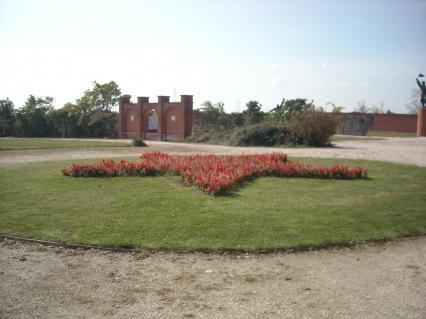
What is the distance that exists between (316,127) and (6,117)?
118 ft

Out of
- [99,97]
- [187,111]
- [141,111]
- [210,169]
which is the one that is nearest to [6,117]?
[99,97]

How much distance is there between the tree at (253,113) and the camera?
105ft

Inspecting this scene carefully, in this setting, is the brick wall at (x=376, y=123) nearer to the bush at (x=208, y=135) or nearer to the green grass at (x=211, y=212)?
the bush at (x=208, y=135)

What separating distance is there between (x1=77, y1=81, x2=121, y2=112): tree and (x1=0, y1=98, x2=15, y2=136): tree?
25.6 ft

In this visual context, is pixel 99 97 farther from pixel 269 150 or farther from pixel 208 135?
pixel 269 150

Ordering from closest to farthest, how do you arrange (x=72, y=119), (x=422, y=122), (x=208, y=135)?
(x=208, y=135), (x=422, y=122), (x=72, y=119)

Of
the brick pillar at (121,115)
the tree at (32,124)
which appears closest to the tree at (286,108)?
the brick pillar at (121,115)

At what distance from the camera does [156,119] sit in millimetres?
37438

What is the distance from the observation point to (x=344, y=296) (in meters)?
4.28

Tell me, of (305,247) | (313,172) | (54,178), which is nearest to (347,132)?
(313,172)

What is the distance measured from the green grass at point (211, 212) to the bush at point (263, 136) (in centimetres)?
1452

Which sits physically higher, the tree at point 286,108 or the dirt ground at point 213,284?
the tree at point 286,108

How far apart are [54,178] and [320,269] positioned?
315 inches

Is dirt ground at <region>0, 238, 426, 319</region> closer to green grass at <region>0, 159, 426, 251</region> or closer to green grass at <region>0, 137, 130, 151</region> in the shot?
green grass at <region>0, 159, 426, 251</region>
